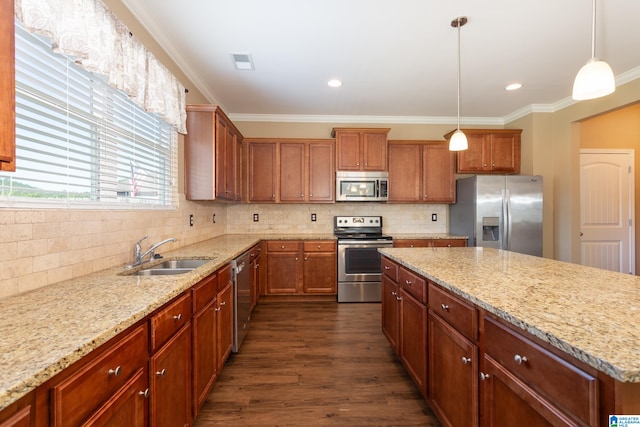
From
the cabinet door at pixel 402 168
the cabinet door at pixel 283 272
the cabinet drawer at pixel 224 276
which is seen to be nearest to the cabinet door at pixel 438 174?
the cabinet door at pixel 402 168

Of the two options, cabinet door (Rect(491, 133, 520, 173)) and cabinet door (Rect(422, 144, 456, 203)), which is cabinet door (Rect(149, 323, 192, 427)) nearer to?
cabinet door (Rect(422, 144, 456, 203))

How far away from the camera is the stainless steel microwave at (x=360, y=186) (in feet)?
13.6

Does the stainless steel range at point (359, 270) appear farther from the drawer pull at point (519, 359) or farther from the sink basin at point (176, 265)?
the drawer pull at point (519, 359)

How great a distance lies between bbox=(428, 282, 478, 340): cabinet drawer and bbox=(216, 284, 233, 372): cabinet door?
1.42 metres

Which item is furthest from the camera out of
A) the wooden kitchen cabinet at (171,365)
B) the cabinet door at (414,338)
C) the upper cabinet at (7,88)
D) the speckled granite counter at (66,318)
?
the cabinet door at (414,338)

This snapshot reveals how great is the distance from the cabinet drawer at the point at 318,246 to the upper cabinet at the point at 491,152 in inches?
87.1

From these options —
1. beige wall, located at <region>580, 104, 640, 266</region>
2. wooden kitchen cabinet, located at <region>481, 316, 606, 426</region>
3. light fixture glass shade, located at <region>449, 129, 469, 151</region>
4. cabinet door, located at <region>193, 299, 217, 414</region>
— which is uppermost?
beige wall, located at <region>580, 104, 640, 266</region>

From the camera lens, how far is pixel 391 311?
7.78 feet

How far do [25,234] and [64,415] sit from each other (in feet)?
3.05

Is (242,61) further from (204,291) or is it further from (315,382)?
(315,382)

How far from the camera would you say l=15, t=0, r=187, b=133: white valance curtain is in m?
1.21

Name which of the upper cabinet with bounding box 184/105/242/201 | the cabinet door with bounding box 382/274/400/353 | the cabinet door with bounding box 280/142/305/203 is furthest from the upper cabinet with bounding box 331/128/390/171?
the cabinet door with bounding box 382/274/400/353

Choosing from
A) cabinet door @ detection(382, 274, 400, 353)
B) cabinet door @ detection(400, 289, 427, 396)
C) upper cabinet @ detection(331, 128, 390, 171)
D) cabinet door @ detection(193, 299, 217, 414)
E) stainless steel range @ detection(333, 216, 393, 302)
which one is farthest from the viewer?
upper cabinet @ detection(331, 128, 390, 171)

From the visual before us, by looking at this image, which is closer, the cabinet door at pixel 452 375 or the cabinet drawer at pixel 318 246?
the cabinet door at pixel 452 375
